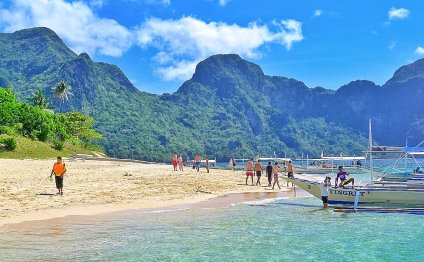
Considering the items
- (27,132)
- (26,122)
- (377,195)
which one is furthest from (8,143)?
(377,195)

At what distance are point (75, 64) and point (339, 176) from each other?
18169 cm

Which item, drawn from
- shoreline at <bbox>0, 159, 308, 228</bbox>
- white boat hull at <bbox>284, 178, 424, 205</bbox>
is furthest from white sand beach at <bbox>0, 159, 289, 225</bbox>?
white boat hull at <bbox>284, 178, 424, 205</bbox>

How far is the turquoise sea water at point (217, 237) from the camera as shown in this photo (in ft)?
37.2

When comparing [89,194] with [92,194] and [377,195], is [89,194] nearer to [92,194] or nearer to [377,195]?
[92,194]

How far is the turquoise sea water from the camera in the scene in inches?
446

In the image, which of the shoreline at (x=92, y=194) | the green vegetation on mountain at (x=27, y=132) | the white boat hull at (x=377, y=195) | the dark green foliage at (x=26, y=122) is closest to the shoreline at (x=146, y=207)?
the shoreline at (x=92, y=194)

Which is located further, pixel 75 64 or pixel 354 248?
pixel 75 64

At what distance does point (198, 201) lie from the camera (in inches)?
859

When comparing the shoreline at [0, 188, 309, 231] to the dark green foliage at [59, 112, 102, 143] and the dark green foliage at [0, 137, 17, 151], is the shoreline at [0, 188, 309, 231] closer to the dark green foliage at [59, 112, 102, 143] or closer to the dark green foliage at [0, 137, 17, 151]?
the dark green foliage at [0, 137, 17, 151]

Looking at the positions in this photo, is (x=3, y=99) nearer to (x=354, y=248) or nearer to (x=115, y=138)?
(x=354, y=248)

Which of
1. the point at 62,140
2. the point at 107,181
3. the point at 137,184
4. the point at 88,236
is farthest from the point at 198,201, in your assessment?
the point at 62,140

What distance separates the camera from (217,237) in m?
13.6

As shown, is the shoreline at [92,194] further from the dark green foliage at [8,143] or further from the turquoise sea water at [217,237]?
the dark green foliage at [8,143]

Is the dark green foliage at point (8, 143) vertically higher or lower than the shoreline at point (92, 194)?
higher
